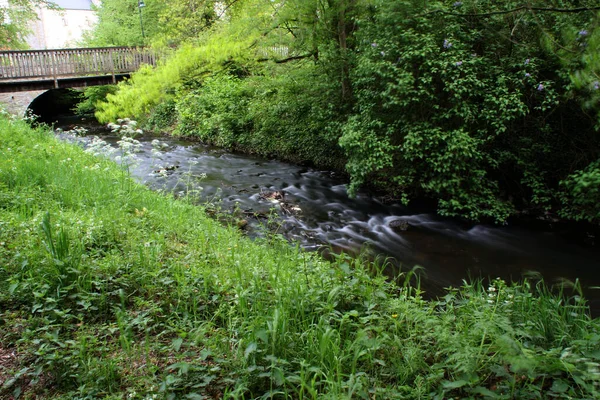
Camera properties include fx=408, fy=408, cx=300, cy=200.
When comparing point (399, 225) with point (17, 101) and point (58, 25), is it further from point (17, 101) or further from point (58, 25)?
point (58, 25)

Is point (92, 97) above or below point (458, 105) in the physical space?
above

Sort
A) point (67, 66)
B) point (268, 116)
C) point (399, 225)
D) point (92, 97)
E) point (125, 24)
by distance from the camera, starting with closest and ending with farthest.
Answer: point (399, 225) < point (268, 116) < point (67, 66) < point (92, 97) < point (125, 24)

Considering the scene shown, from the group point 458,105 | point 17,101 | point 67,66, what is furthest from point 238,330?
point 17,101

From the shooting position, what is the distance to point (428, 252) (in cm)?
677

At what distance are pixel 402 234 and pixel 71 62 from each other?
17.9m

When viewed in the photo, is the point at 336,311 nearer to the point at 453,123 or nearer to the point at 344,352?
the point at 344,352

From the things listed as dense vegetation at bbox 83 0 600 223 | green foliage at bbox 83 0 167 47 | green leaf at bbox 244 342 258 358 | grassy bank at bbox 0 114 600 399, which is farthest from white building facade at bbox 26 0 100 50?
green leaf at bbox 244 342 258 358

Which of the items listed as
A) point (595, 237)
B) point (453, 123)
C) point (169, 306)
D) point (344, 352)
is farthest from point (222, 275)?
point (595, 237)

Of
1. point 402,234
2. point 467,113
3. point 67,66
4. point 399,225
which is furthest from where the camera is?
point 67,66

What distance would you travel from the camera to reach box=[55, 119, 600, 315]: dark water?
6186mm

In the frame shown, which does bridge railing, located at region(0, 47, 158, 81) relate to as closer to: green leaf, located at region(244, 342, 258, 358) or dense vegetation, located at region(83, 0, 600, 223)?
dense vegetation, located at region(83, 0, 600, 223)

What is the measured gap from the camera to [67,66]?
60.6 feet

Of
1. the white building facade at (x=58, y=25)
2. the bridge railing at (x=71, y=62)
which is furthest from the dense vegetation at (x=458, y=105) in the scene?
the white building facade at (x=58, y=25)

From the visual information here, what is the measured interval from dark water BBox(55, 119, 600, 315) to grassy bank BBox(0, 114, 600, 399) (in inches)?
94.1
